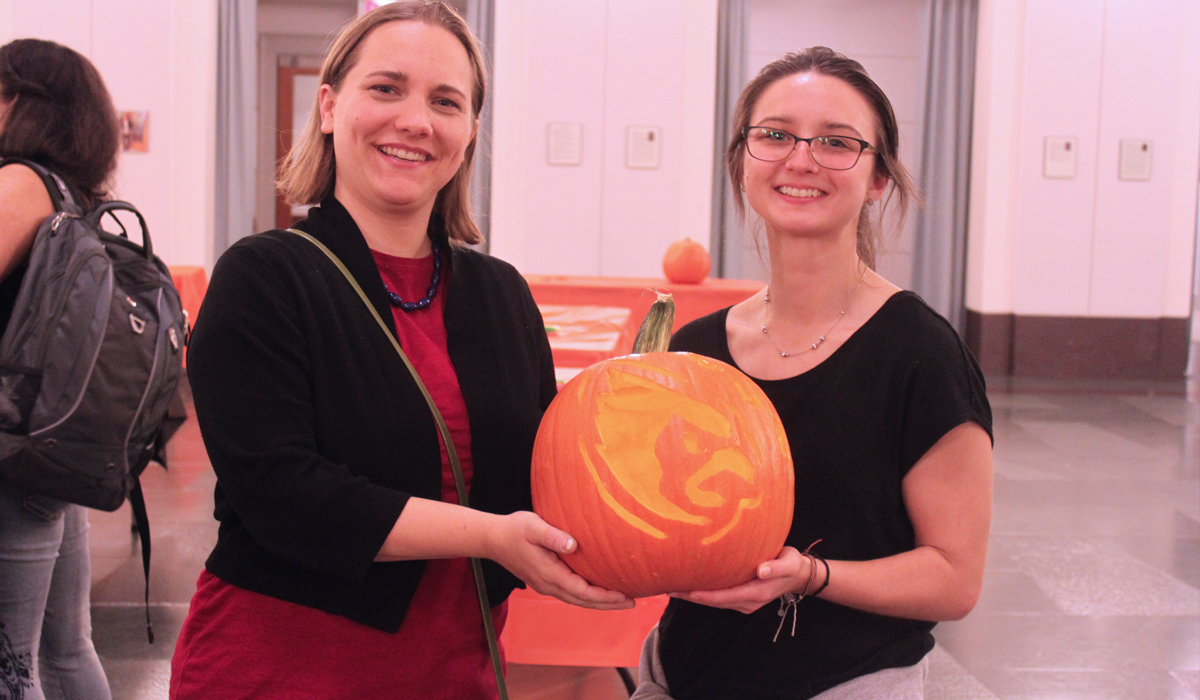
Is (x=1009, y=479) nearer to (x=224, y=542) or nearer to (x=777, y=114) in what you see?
(x=777, y=114)

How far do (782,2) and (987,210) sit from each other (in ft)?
9.06

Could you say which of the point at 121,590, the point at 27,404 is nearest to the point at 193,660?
the point at 27,404

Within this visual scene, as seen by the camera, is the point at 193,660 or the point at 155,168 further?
the point at 155,168

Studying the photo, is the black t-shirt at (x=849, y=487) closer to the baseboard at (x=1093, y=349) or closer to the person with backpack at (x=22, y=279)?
the person with backpack at (x=22, y=279)

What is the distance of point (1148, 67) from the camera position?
7.96m

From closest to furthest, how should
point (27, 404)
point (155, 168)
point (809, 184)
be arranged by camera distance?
point (809, 184) < point (27, 404) < point (155, 168)

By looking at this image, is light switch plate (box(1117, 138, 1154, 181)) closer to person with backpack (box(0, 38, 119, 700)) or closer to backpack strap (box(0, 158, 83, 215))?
person with backpack (box(0, 38, 119, 700))

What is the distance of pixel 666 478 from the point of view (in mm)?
1085

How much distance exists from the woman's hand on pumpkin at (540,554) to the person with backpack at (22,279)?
1.02 meters

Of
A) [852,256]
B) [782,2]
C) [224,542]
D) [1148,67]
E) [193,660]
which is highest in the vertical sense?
[782,2]

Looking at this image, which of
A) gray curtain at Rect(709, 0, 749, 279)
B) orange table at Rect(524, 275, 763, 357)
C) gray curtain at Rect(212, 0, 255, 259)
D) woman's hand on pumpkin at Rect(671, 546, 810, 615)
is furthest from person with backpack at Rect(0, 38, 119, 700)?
gray curtain at Rect(709, 0, 749, 279)

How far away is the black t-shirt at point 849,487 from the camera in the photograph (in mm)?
1264

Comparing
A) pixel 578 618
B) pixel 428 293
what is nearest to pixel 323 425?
pixel 428 293

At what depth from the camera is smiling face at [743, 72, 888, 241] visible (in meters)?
1.34
